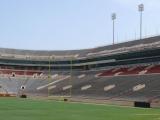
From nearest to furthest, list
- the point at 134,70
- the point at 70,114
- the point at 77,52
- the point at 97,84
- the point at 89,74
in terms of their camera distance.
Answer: the point at 70,114 < the point at 97,84 < the point at 134,70 < the point at 89,74 < the point at 77,52

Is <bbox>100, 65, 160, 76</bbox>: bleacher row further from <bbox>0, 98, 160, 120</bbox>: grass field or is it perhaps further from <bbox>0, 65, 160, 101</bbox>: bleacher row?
<bbox>0, 98, 160, 120</bbox>: grass field

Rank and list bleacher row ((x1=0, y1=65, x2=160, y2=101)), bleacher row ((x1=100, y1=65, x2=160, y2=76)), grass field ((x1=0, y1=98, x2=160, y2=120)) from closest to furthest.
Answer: grass field ((x1=0, y1=98, x2=160, y2=120))
bleacher row ((x1=0, y1=65, x2=160, y2=101))
bleacher row ((x1=100, y1=65, x2=160, y2=76))

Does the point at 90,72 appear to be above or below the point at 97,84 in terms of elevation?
above

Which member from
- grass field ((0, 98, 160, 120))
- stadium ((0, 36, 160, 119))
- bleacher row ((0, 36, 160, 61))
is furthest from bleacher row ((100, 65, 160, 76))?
grass field ((0, 98, 160, 120))

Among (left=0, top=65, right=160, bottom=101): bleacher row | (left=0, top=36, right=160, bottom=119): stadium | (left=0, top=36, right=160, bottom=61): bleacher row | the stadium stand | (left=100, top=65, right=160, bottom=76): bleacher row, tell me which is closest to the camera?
(left=0, top=65, right=160, bottom=101): bleacher row

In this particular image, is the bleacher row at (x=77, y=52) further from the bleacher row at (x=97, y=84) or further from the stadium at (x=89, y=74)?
the bleacher row at (x=97, y=84)

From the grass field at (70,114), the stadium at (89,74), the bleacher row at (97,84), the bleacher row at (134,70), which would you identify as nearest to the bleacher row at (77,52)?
the stadium at (89,74)

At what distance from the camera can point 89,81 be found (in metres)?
72.4

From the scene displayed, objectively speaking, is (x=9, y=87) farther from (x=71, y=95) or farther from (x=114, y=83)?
(x=114, y=83)

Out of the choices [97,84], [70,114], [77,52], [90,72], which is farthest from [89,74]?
[70,114]

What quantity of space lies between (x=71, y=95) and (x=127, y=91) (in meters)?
12.2

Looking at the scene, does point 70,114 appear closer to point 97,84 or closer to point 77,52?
point 97,84

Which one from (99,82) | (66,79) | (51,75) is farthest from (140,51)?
(51,75)

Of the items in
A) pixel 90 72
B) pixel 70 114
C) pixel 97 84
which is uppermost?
pixel 90 72
